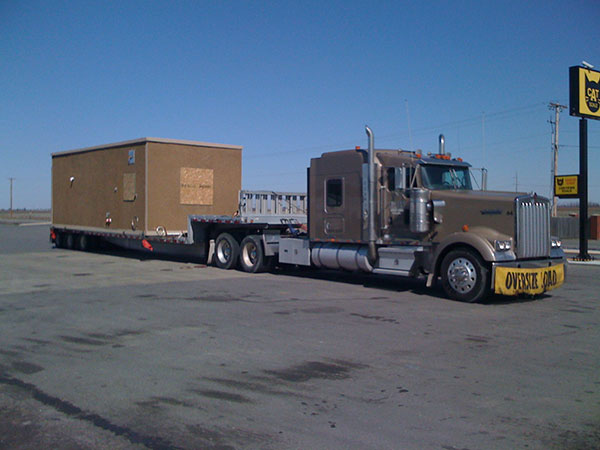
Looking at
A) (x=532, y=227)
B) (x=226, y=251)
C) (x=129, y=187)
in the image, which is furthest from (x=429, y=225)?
(x=129, y=187)

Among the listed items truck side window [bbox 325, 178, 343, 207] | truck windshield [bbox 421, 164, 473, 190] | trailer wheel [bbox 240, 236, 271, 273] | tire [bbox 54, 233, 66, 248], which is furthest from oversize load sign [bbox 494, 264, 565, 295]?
tire [bbox 54, 233, 66, 248]

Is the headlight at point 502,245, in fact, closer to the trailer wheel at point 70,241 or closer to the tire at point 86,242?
the tire at point 86,242

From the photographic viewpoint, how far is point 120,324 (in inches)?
347

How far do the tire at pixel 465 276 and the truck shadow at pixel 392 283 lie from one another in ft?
0.66

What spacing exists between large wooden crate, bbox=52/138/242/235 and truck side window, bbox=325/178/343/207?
6.41 m

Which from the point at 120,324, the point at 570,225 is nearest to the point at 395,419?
the point at 120,324

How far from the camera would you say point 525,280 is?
1078 centimetres

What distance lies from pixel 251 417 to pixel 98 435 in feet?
3.92

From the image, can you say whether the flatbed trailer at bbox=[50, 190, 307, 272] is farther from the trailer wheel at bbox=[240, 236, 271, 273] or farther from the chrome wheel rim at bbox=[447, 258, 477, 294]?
the chrome wheel rim at bbox=[447, 258, 477, 294]

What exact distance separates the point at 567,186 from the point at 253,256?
51.7 feet

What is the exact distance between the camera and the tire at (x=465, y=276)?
1082cm

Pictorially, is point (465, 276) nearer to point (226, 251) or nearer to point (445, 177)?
point (445, 177)

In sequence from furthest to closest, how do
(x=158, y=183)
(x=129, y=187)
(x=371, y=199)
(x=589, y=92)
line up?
1. (x=589, y=92)
2. (x=129, y=187)
3. (x=158, y=183)
4. (x=371, y=199)

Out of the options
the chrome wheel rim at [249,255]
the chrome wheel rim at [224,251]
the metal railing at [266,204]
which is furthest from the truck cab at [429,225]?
the chrome wheel rim at [224,251]
